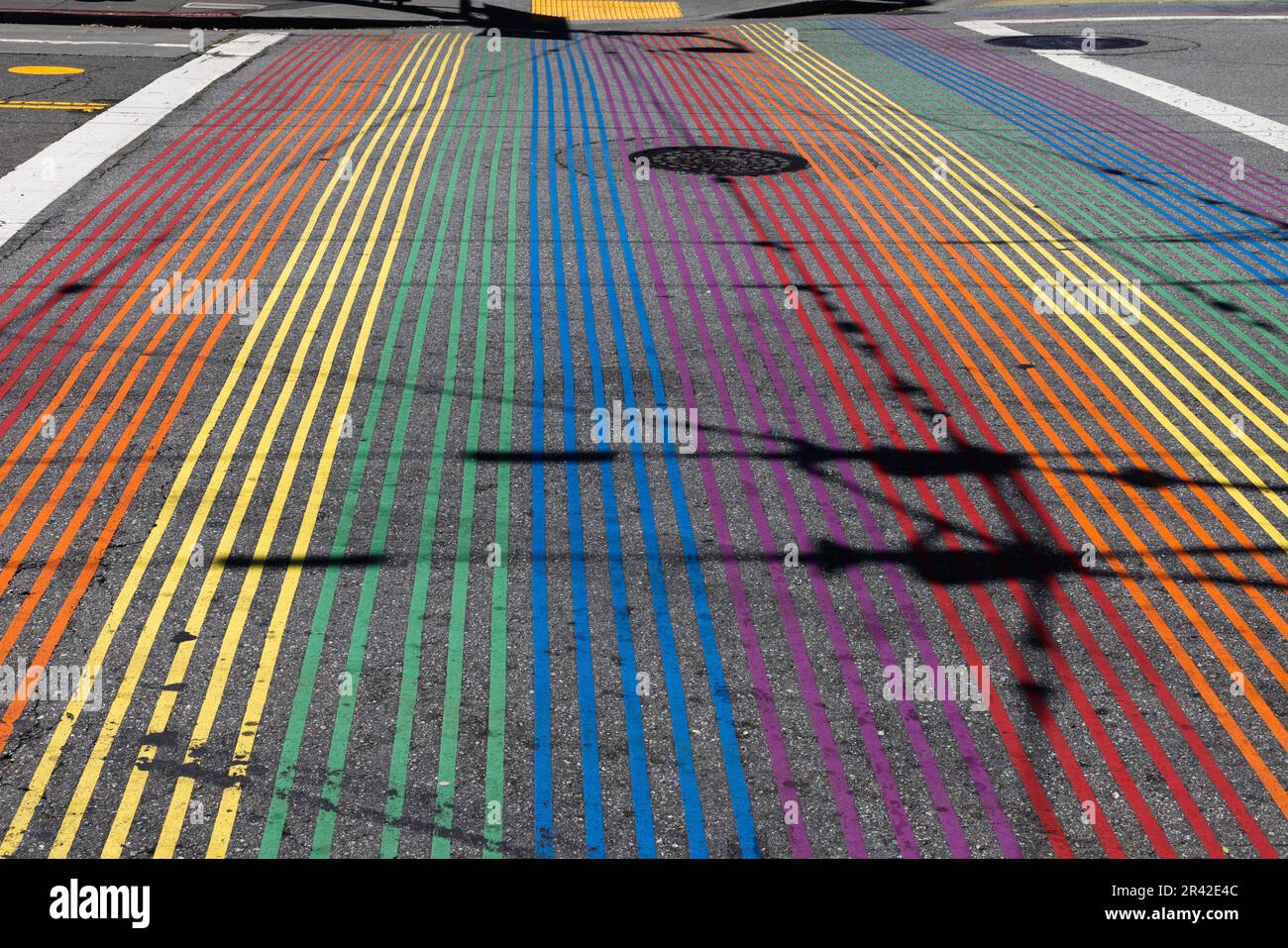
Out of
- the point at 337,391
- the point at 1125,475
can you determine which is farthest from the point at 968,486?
the point at 337,391

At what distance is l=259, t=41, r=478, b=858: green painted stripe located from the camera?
4770 mm

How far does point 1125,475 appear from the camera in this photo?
7203mm

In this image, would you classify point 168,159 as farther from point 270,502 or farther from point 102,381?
point 270,502

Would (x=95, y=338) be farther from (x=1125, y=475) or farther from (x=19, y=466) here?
(x=1125, y=475)

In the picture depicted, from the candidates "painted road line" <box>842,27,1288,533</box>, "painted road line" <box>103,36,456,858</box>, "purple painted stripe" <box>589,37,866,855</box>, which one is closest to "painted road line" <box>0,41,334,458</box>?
"painted road line" <box>103,36,456,858</box>

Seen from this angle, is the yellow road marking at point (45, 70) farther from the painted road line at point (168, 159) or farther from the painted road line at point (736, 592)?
the painted road line at point (736, 592)

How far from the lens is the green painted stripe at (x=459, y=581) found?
4.75 meters

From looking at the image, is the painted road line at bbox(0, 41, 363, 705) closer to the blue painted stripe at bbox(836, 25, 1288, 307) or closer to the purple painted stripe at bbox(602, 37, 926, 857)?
the purple painted stripe at bbox(602, 37, 926, 857)

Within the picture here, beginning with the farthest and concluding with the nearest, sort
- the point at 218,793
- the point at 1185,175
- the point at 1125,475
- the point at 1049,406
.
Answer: the point at 1185,175 < the point at 1049,406 < the point at 1125,475 < the point at 218,793

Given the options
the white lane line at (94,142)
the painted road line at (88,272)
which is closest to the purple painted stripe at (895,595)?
the painted road line at (88,272)

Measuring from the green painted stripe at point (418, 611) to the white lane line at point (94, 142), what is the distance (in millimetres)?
4424

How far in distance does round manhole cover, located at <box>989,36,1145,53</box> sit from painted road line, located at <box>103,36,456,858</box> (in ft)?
40.7

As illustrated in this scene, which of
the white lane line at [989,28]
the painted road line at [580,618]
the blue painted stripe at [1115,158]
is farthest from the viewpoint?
the white lane line at [989,28]

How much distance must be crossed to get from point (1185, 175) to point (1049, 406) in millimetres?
6419
